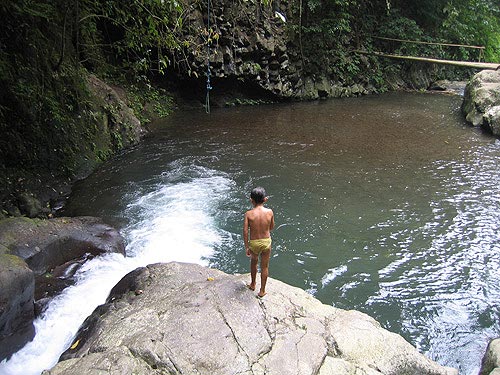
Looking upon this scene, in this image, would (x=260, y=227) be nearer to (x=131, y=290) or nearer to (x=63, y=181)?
(x=131, y=290)

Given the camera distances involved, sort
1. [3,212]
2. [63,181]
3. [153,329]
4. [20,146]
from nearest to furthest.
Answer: [153,329] < [3,212] < [20,146] < [63,181]

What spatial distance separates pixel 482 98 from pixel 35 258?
14.7 meters

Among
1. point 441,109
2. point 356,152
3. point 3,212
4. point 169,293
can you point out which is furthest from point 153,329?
point 441,109

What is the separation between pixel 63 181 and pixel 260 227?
5859 millimetres

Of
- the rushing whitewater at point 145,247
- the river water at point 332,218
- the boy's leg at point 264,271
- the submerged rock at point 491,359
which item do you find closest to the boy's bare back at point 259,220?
the boy's leg at point 264,271

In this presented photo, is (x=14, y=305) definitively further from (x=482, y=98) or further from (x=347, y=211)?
(x=482, y=98)

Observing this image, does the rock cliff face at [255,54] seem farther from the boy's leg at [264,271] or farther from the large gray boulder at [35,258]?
the boy's leg at [264,271]

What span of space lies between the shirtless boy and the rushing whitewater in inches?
86.6

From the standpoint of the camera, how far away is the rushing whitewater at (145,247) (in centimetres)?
454

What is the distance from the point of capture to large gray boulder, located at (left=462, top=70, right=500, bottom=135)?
14.0m

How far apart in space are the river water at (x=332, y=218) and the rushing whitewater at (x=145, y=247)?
2 cm

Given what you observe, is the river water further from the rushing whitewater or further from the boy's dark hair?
the boy's dark hair

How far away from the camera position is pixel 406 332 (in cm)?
490

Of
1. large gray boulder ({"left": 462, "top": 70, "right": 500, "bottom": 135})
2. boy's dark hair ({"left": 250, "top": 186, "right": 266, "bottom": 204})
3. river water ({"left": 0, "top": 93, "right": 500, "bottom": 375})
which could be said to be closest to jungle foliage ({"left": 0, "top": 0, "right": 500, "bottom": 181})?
river water ({"left": 0, "top": 93, "right": 500, "bottom": 375})
